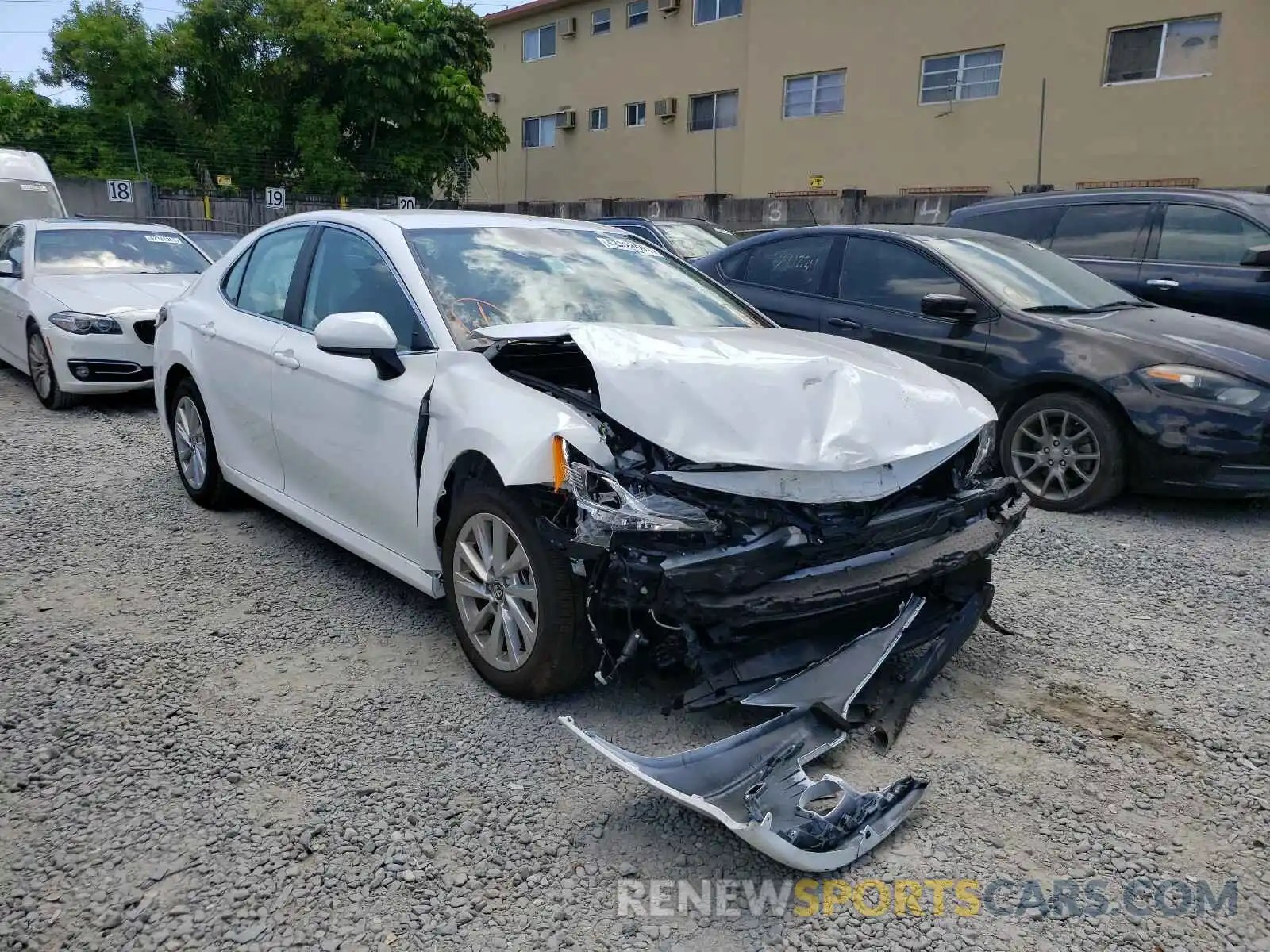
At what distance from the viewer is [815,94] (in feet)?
72.4

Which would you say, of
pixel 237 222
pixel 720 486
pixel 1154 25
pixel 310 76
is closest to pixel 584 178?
pixel 310 76

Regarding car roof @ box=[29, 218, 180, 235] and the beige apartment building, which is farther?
the beige apartment building

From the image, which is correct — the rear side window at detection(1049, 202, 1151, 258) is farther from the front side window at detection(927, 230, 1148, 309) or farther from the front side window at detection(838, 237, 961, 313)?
the front side window at detection(838, 237, 961, 313)

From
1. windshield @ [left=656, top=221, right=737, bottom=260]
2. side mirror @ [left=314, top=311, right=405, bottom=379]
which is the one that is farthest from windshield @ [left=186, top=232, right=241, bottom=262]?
side mirror @ [left=314, top=311, right=405, bottom=379]

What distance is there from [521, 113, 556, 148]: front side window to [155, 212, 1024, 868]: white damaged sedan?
1094 inches

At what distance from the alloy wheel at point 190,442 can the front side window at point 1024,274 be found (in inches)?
182

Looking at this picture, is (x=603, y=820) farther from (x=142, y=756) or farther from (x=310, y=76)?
(x=310, y=76)

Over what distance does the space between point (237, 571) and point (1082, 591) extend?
3923 mm

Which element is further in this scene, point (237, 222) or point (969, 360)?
point (237, 222)

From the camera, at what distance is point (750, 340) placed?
3551mm

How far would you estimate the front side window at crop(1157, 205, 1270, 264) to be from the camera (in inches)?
280

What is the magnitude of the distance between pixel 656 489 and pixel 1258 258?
6205 mm

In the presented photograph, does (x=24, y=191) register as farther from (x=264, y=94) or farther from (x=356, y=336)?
(x=264, y=94)

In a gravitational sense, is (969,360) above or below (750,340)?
below
